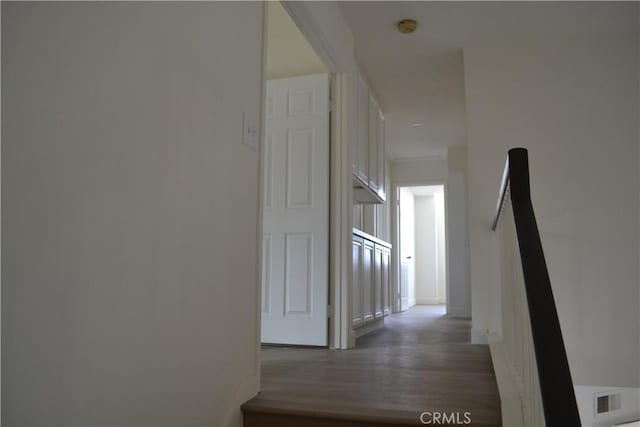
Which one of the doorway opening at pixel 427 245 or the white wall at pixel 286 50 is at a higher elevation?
the white wall at pixel 286 50

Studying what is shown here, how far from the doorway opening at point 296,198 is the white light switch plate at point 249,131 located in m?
1.44

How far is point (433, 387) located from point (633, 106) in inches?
109

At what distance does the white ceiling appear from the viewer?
3.52m

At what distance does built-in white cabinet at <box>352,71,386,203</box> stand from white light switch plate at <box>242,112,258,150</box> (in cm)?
182

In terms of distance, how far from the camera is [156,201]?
1415mm

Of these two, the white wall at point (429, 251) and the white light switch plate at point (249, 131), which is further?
the white wall at point (429, 251)

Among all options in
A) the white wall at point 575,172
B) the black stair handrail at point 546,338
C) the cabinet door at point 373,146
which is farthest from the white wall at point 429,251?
the black stair handrail at point 546,338

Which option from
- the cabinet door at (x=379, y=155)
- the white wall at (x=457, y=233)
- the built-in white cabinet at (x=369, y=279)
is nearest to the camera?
the built-in white cabinet at (x=369, y=279)

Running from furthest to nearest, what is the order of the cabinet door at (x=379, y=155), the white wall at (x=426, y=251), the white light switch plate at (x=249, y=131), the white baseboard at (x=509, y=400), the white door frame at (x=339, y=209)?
the white wall at (x=426, y=251), the cabinet door at (x=379, y=155), the white door frame at (x=339, y=209), the white light switch plate at (x=249, y=131), the white baseboard at (x=509, y=400)

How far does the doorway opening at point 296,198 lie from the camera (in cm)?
351

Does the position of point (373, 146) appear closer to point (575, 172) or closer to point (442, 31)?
point (442, 31)

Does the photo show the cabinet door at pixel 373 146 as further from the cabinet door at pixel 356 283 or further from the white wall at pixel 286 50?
the white wall at pixel 286 50

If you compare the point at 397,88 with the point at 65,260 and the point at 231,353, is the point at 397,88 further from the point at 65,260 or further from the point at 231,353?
the point at 65,260
